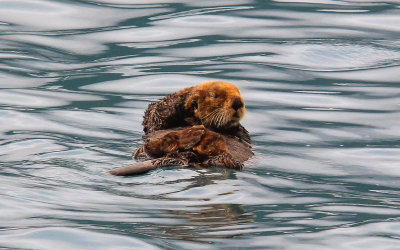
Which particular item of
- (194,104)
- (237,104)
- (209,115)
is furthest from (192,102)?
(237,104)

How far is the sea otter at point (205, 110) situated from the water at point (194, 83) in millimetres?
330

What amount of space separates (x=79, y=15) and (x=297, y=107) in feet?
13.1

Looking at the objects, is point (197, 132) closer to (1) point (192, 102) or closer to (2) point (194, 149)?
(2) point (194, 149)

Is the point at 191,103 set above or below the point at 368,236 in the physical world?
above

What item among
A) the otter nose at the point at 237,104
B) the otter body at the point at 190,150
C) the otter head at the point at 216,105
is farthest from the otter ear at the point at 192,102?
the otter body at the point at 190,150

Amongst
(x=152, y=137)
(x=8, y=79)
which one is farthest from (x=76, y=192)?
(x=8, y=79)

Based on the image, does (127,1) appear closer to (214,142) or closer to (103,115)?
(103,115)

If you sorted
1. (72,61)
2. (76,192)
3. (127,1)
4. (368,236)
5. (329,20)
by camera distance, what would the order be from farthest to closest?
(127,1) < (329,20) < (72,61) < (76,192) < (368,236)

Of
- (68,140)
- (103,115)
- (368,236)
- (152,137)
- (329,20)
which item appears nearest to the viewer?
(368,236)

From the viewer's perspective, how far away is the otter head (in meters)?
5.94

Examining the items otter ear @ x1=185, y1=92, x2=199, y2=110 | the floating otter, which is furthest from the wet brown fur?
otter ear @ x1=185, y1=92, x2=199, y2=110

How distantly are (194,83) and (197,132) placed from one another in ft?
11.4

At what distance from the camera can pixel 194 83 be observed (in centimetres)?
888

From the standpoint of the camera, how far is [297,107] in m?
8.19
